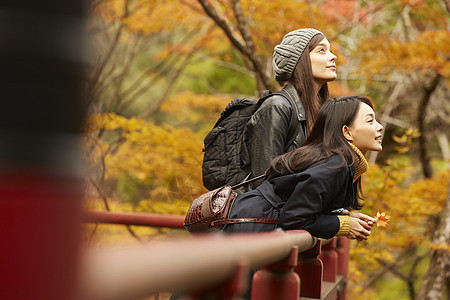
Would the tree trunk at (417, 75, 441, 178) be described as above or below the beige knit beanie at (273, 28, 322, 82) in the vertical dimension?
below

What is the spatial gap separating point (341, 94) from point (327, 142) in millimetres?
6535

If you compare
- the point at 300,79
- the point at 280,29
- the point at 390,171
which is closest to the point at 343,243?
the point at 300,79

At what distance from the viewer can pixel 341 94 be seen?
925 cm

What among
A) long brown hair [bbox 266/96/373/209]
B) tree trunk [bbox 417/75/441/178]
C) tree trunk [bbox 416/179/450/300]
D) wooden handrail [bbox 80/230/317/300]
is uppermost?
wooden handrail [bbox 80/230/317/300]

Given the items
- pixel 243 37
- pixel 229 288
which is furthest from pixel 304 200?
pixel 243 37

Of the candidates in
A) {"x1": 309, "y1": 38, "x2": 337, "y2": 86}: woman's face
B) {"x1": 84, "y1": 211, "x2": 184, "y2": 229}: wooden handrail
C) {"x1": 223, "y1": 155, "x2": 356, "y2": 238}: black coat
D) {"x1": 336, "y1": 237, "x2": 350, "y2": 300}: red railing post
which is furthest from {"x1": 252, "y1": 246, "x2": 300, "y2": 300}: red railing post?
{"x1": 84, "y1": 211, "x2": 184, "y2": 229}: wooden handrail

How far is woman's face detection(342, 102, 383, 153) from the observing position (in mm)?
3066

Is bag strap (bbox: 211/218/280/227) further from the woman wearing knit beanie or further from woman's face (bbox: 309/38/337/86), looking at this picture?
woman's face (bbox: 309/38/337/86)

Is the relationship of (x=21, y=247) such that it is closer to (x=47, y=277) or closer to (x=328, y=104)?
(x=47, y=277)

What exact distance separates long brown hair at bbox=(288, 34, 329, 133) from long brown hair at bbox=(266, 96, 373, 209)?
0.29m

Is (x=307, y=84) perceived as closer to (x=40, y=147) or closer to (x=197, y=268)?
(x=197, y=268)

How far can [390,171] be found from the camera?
6.41 metres

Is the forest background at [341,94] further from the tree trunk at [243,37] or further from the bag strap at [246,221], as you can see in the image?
the bag strap at [246,221]

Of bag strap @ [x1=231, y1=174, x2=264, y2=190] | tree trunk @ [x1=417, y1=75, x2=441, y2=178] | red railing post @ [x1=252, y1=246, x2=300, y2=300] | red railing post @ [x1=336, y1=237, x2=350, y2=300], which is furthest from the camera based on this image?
tree trunk @ [x1=417, y1=75, x2=441, y2=178]
